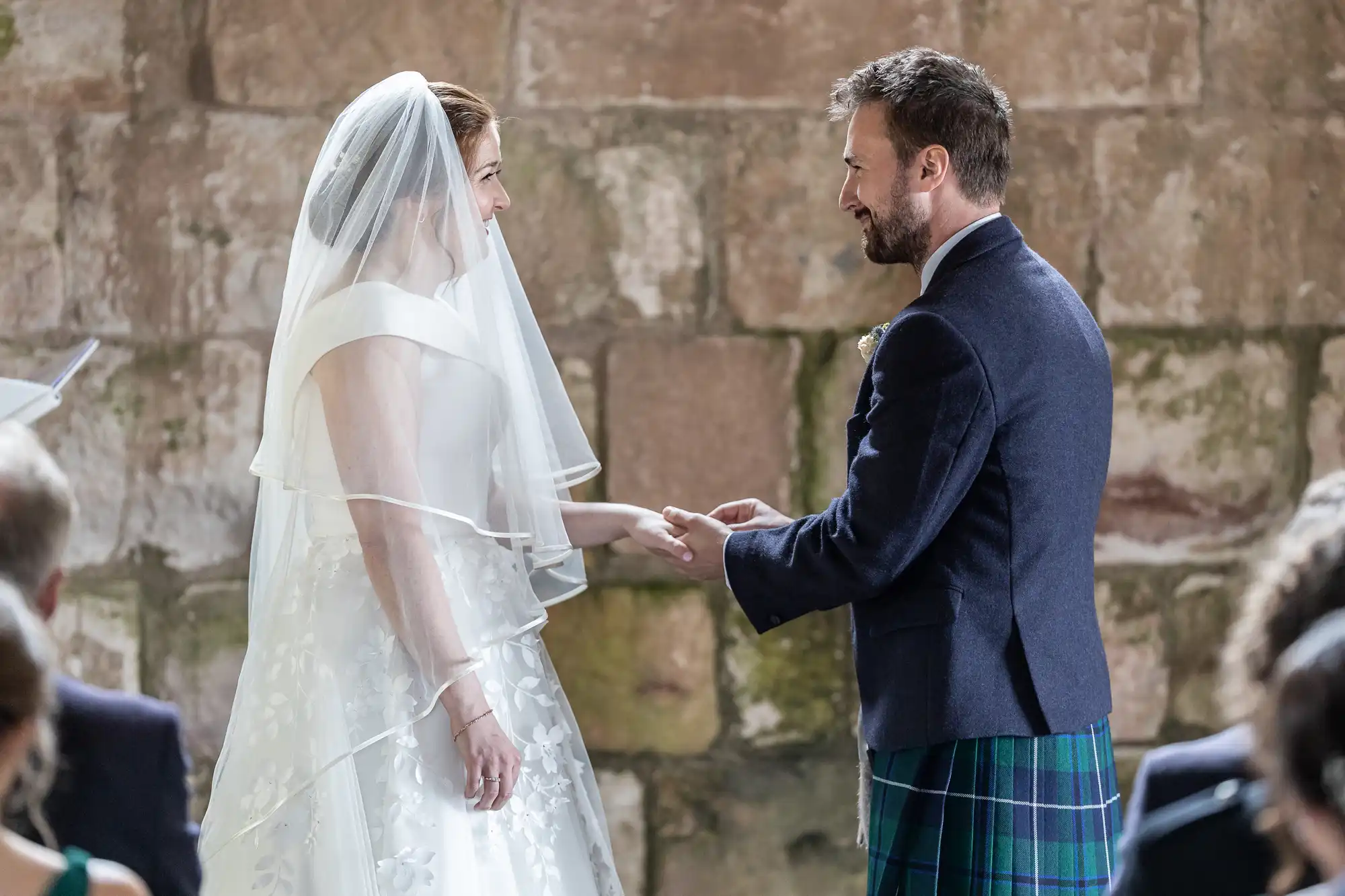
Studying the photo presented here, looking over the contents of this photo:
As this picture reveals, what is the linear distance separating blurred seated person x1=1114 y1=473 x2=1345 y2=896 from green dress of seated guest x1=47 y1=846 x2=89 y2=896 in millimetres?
816

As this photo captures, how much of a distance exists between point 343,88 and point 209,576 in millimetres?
1005

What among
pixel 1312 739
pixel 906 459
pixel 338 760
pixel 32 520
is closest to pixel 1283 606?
pixel 1312 739

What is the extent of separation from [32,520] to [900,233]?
48.8 inches

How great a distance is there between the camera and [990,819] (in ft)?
5.86

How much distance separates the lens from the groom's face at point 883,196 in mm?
1916

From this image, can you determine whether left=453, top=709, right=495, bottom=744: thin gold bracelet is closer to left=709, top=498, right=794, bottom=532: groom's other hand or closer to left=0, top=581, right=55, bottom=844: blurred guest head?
left=709, top=498, right=794, bottom=532: groom's other hand

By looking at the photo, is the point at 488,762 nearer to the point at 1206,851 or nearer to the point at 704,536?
the point at 704,536

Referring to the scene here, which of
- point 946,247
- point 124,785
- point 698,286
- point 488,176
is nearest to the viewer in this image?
point 124,785

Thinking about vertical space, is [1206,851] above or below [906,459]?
below

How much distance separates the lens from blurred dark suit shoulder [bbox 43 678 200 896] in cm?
117

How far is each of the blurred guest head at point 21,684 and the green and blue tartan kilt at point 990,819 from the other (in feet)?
3.81

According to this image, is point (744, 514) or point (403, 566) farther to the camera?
point (744, 514)

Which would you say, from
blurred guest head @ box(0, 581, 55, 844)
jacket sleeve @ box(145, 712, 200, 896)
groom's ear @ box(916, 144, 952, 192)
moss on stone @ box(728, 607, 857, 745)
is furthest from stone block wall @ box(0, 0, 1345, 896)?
blurred guest head @ box(0, 581, 55, 844)

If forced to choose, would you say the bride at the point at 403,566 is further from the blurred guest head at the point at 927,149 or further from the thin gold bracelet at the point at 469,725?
the blurred guest head at the point at 927,149
